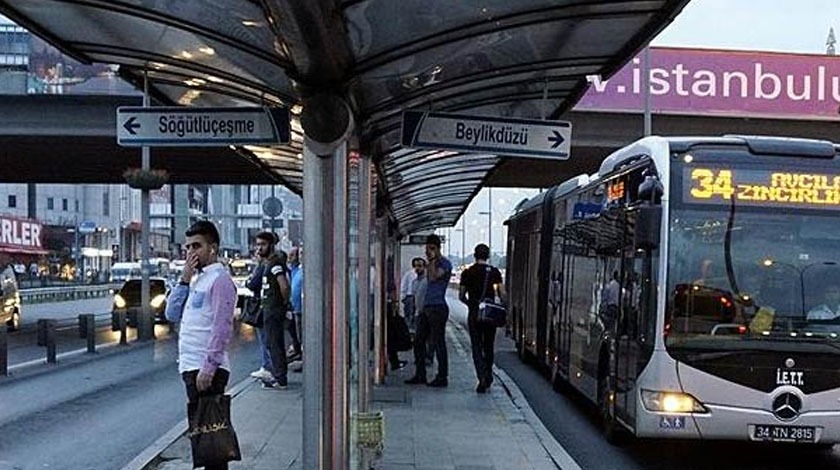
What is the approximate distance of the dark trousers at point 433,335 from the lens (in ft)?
45.3

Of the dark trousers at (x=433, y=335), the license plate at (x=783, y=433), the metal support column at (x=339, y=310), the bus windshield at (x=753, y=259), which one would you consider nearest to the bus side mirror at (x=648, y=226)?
the bus windshield at (x=753, y=259)

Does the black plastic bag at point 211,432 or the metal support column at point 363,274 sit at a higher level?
the metal support column at point 363,274

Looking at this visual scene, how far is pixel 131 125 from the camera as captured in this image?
289 inches

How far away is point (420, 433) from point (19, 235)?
46.7 m

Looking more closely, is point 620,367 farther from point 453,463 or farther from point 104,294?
point 104,294

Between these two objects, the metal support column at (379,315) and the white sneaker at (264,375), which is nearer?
the metal support column at (379,315)

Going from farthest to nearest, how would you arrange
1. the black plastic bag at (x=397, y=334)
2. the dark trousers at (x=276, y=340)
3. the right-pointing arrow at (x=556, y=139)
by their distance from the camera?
the black plastic bag at (x=397, y=334) → the dark trousers at (x=276, y=340) → the right-pointing arrow at (x=556, y=139)

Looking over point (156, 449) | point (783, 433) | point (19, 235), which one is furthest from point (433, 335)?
point (19, 235)

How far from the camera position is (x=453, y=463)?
29.0 ft

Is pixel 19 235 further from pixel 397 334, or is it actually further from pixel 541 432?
pixel 541 432

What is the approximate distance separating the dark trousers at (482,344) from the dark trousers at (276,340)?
7.93ft

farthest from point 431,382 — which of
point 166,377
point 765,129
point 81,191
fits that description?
point 81,191

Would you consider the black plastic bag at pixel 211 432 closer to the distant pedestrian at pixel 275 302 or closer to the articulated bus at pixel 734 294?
the articulated bus at pixel 734 294

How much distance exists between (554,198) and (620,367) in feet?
21.8
